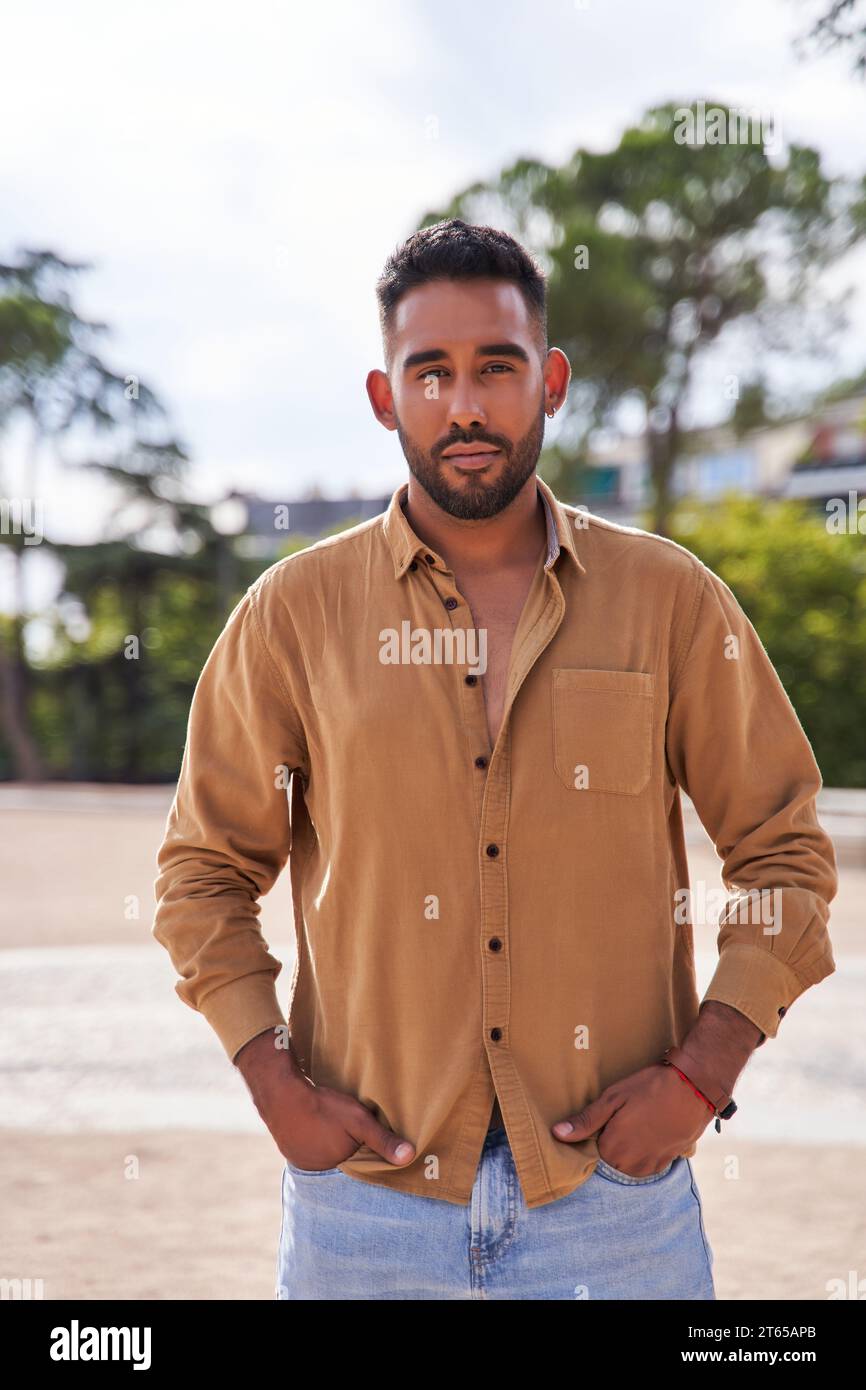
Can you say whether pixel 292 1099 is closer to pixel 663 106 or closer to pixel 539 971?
pixel 539 971

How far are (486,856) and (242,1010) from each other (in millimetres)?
430

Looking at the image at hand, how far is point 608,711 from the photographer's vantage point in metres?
1.92

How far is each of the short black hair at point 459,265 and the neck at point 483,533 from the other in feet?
0.70

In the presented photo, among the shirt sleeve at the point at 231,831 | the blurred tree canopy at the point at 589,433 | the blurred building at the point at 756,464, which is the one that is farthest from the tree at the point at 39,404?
the shirt sleeve at the point at 231,831

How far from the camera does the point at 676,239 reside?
2261 cm

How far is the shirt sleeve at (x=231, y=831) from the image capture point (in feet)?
6.65

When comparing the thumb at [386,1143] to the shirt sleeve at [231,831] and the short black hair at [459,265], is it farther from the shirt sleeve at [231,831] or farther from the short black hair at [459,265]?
the short black hair at [459,265]

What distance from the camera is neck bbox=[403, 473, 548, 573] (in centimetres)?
206

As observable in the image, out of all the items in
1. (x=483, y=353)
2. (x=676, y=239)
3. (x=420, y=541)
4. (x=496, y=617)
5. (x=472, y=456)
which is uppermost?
(x=676, y=239)

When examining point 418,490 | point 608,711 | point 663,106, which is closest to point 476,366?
point 418,490

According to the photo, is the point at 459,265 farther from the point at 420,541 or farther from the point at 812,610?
the point at 812,610

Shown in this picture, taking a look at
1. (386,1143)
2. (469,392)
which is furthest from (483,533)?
(386,1143)

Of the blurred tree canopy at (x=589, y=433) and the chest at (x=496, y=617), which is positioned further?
the blurred tree canopy at (x=589, y=433)

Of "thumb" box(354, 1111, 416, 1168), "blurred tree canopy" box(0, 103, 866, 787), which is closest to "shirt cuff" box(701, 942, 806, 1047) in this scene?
"thumb" box(354, 1111, 416, 1168)
